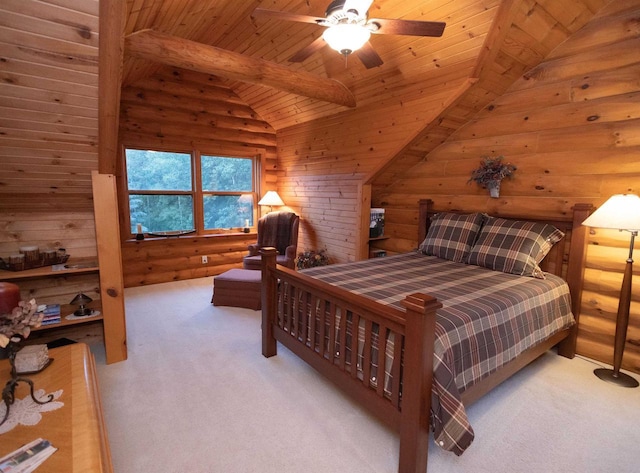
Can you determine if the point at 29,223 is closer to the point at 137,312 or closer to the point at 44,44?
the point at 137,312

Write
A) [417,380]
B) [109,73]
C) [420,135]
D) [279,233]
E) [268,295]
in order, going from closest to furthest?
[417,380]
[109,73]
[268,295]
[420,135]
[279,233]

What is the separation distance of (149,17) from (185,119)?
2.18 m

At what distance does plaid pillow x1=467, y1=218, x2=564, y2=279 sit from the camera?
2578mm

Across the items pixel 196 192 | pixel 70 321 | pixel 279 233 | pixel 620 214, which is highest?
pixel 196 192

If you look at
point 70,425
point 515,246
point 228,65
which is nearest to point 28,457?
point 70,425

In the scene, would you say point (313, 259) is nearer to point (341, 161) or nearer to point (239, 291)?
point (239, 291)

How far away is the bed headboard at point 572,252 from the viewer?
2.53 meters

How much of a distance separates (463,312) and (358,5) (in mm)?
1717

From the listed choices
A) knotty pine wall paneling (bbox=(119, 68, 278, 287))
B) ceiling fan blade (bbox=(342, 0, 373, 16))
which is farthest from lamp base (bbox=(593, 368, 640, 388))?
knotty pine wall paneling (bbox=(119, 68, 278, 287))

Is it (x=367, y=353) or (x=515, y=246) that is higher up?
(x=515, y=246)

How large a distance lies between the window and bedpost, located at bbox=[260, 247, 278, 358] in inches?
105

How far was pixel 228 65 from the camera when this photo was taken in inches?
Result: 114

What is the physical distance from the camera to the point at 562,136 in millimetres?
2721

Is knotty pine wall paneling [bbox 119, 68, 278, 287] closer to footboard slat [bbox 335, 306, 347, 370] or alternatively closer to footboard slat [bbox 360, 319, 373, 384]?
footboard slat [bbox 335, 306, 347, 370]
